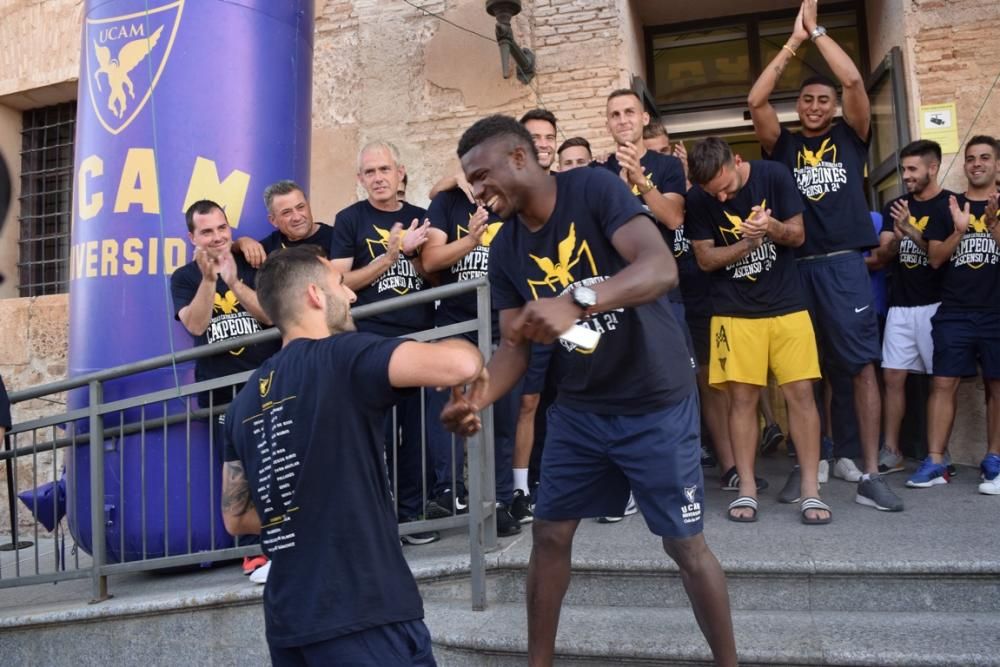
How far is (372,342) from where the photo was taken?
229 centimetres

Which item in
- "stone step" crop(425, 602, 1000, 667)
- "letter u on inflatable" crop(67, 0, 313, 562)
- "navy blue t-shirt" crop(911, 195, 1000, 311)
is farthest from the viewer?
"navy blue t-shirt" crop(911, 195, 1000, 311)

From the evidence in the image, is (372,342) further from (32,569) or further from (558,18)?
(558,18)

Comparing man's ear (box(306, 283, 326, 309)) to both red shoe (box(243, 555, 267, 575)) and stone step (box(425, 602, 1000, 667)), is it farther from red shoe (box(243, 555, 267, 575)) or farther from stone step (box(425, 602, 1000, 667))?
red shoe (box(243, 555, 267, 575))

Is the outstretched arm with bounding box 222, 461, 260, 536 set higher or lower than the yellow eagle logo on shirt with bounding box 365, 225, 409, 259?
lower

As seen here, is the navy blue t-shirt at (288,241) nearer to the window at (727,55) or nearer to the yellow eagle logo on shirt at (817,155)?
the yellow eagle logo on shirt at (817,155)

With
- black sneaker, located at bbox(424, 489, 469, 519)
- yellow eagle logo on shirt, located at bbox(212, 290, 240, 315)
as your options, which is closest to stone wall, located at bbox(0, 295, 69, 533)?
yellow eagle logo on shirt, located at bbox(212, 290, 240, 315)

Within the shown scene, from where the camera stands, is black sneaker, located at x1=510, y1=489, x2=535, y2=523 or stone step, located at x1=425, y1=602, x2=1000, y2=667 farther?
black sneaker, located at x1=510, y1=489, x2=535, y2=523

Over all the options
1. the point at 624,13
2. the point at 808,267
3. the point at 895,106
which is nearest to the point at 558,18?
the point at 624,13

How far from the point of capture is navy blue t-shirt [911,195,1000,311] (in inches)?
201

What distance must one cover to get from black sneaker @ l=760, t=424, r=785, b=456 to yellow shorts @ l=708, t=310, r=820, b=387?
1852 millimetres

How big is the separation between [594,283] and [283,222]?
2.47 metres

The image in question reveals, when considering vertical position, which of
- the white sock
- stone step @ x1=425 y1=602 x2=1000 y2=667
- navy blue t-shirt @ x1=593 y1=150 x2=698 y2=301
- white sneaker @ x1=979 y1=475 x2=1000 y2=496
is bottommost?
stone step @ x1=425 y1=602 x2=1000 y2=667

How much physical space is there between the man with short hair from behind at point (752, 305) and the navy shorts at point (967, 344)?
1258 mm

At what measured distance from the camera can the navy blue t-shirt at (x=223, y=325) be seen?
15.0 ft
